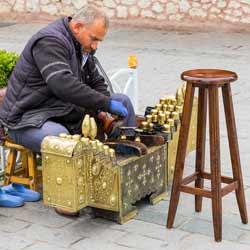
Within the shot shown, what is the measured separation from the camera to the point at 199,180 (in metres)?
4.53

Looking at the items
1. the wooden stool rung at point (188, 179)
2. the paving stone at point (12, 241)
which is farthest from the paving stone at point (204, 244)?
the paving stone at point (12, 241)

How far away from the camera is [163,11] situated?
12000mm

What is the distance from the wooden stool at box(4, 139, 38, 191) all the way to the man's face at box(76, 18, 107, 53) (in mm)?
786

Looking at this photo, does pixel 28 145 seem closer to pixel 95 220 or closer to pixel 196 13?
pixel 95 220

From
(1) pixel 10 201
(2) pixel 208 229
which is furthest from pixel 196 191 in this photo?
(1) pixel 10 201

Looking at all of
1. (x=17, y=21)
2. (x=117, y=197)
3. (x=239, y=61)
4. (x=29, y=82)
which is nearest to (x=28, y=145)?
(x=29, y=82)

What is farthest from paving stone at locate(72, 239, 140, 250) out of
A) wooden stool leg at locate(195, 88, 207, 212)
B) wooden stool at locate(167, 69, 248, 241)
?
wooden stool leg at locate(195, 88, 207, 212)

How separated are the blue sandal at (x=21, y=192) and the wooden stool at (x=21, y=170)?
1.3 inches

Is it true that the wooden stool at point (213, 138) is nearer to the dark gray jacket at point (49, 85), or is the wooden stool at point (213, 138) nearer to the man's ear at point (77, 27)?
the dark gray jacket at point (49, 85)

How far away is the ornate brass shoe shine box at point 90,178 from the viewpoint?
414cm

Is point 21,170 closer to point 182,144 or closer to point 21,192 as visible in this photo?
point 21,192

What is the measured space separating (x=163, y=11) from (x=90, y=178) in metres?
8.08

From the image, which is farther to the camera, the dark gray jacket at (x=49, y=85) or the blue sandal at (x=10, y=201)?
the blue sandal at (x=10, y=201)

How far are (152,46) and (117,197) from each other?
→ 22.3 feet
